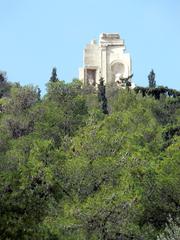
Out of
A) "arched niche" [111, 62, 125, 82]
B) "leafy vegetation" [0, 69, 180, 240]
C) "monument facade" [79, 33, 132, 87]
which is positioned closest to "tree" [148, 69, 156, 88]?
"monument facade" [79, 33, 132, 87]

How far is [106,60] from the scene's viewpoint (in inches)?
3334

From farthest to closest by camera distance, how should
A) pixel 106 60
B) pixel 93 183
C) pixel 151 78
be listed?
1. pixel 106 60
2. pixel 151 78
3. pixel 93 183

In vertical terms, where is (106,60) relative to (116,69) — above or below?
above

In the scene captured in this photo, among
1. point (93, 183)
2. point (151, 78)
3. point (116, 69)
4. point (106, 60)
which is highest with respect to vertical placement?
point (106, 60)

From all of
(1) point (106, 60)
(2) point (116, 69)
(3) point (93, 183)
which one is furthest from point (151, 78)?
(3) point (93, 183)

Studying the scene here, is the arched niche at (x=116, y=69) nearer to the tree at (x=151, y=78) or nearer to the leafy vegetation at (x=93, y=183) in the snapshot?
the tree at (x=151, y=78)

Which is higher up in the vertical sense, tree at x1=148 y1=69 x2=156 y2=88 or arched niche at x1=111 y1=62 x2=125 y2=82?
arched niche at x1=111 y1=62 x2=125 y2=82

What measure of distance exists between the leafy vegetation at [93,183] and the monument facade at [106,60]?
136 ft

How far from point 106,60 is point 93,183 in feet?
187

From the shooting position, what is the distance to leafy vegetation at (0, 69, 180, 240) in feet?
51.1

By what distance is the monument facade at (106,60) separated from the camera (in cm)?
8362

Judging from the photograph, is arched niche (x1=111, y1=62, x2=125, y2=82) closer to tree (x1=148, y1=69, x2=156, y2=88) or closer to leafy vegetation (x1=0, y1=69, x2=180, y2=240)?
tree (x1=148, y1=69, x2=156, y2=88)

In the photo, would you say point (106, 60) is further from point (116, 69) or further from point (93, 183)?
point (93, 183)

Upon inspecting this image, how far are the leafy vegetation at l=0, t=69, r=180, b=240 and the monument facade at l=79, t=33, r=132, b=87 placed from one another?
41605 mm
